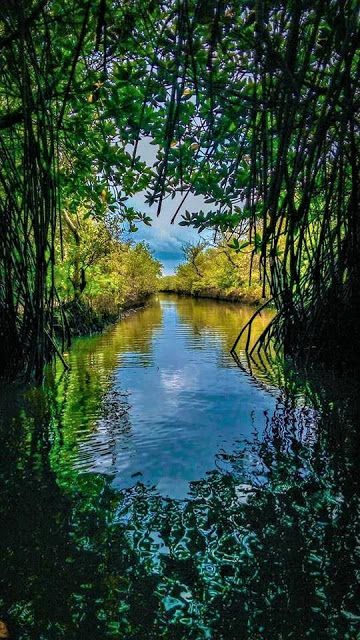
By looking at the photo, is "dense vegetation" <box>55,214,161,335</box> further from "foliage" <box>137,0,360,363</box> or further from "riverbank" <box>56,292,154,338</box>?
"foliage" <box>137,0,360,363</box>

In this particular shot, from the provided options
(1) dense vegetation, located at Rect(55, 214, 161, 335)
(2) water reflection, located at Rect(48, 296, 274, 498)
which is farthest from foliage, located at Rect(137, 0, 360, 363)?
(1) dense vegetation, located at Rect(55, 214, 161, 335)

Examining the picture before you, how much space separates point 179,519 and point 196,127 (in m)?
4.67

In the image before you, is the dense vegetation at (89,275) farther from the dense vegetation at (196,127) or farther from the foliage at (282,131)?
the foliage at (282,131)

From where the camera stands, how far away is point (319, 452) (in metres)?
6.34

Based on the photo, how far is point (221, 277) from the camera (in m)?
52.1

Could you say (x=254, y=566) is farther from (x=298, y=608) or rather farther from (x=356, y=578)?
(x=356, y=578)

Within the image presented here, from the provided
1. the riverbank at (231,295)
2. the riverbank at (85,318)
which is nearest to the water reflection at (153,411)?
the riverbank at (85,318)

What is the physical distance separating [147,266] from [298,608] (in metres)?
46.9

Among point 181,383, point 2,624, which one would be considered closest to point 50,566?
point 2,624

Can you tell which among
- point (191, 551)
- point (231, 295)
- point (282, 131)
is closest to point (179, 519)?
point (191, 551)

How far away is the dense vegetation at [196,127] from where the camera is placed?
6.77ft

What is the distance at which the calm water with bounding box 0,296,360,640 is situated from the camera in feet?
10.6

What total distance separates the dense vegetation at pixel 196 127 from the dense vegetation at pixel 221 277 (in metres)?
20.8

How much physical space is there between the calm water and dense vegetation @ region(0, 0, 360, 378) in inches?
61.8
